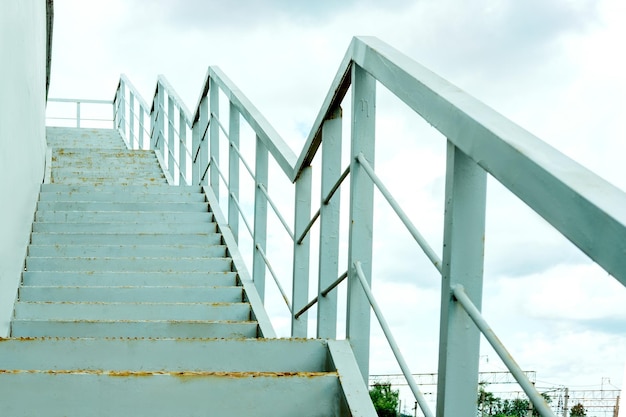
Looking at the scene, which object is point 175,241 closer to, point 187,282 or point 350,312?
point 187,282

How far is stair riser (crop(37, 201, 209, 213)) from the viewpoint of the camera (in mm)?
5078

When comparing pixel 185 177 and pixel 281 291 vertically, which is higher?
pixel 185 177

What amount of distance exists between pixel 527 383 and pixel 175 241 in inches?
140

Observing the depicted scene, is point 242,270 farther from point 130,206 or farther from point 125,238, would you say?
point 130,206

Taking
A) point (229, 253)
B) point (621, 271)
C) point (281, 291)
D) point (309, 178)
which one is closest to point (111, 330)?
point (281, 291)

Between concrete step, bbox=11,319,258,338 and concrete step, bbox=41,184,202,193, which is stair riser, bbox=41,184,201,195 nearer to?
concrete step, bbox=41,184,202,193

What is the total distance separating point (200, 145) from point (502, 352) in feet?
14.4

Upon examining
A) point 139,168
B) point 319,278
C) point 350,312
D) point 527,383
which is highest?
point 139,168

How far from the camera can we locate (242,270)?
4043mm

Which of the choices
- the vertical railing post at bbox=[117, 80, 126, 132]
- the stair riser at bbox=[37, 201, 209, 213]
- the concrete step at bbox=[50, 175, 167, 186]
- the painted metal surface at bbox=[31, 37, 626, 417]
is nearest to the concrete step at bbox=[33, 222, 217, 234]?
the stair riser at bbox=[37, 201, 209, 213]

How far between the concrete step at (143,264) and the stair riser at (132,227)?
526mm

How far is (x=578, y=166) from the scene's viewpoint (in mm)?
1113

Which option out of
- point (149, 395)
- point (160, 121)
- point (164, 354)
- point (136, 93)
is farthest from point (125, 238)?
point (136, 93)

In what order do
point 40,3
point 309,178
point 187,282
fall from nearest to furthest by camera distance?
1. point 309,178
2. point 187,282
3. point 40,3
